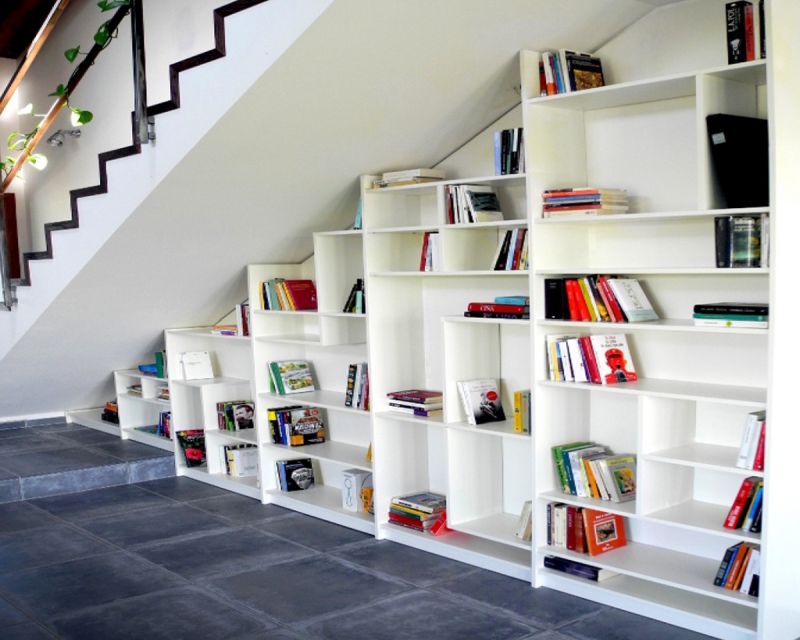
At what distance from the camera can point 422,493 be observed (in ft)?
16.1

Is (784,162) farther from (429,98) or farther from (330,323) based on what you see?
(330,323)

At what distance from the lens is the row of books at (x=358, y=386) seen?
492cm

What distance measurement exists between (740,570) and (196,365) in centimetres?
398

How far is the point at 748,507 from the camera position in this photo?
11.0 feet

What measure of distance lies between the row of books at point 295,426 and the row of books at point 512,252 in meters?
1.91

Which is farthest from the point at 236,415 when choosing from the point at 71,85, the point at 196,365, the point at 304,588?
the point at 71,85

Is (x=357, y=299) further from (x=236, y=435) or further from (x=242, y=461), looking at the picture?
(x=242, y=461)

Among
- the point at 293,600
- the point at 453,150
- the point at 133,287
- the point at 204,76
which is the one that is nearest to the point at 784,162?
the point at 453,150

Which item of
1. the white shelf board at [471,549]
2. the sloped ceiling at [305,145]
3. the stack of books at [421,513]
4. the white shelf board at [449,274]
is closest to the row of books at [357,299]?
the white shelf board at [449,274]

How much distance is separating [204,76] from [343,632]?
94.0 inches

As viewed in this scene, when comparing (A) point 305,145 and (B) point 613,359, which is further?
(A) point 305,145

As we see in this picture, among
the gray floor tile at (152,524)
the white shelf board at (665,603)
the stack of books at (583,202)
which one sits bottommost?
the gray floor tile at (152,524)

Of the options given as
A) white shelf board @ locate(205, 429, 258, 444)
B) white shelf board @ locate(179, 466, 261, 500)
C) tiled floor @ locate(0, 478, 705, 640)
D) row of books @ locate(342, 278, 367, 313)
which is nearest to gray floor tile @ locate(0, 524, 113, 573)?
tiled floor @ locate(0, 478, 705, 640)

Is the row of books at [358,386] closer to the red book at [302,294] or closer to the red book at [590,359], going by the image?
the red book at [302,294]
